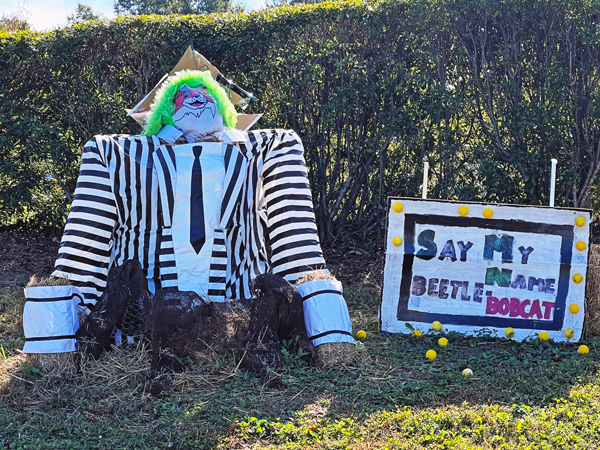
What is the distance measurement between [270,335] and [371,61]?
3.57m

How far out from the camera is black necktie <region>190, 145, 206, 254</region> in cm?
394

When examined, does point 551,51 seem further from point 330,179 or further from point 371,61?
point 330,179

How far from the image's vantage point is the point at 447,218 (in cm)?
467

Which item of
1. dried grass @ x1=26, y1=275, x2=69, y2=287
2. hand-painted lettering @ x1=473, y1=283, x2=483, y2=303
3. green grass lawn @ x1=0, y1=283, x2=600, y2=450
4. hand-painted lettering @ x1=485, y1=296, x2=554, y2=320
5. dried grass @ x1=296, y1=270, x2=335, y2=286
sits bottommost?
green grass lawn @ x1=0, y1=283, x2=600, y2=450

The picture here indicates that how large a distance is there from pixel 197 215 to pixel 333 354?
1.06 m

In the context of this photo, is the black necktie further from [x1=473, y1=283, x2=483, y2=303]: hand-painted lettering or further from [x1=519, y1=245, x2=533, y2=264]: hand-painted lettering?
[x1=519, y1=245, x2=533, y2=264]: hand-painted lettering

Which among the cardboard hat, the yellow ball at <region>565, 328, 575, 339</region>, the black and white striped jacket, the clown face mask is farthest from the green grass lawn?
the cardboard hat

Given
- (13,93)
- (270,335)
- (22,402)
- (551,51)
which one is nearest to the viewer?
(22,402)

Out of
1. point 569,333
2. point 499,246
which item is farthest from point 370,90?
point 569,333

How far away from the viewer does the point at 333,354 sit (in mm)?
3930

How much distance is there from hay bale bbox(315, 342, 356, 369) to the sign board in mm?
765

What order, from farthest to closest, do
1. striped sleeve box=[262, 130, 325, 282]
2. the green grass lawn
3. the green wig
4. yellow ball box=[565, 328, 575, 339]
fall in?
yellow ball box=[565, 328, 575, 339] → the green wig → striped sleeve box=[262, 130, 325, 282] → the green grass lawn

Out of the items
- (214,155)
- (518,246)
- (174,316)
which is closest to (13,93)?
(214,155)

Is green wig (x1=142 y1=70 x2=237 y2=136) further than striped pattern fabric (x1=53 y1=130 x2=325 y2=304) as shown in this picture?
Yes
